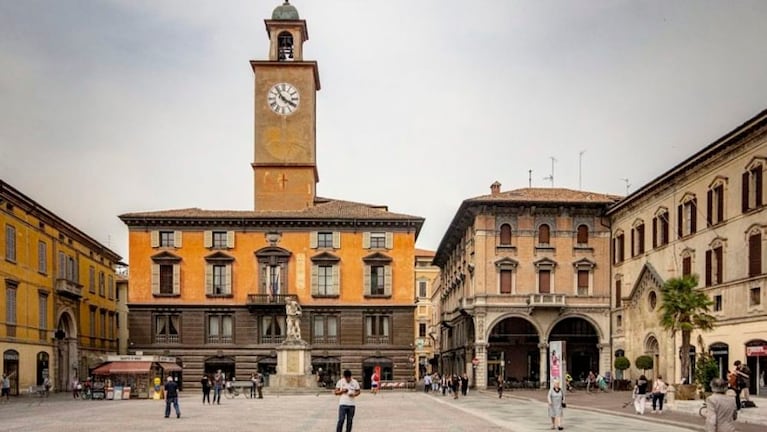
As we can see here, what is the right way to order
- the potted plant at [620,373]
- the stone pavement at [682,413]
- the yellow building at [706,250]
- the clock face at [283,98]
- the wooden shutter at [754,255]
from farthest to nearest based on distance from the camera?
the clock face at [283,98] → the potted plant at [620,373] → the yellow building at [706,250] → the wooden shutter at [754,255] → the stone pavement at [682,413]

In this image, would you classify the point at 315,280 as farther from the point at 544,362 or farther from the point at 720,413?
the point at 720,413

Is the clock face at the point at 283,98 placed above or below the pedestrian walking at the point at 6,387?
above

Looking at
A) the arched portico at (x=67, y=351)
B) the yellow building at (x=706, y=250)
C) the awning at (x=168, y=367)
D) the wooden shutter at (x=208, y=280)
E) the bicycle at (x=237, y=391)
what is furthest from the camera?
the wooden shutter at (x=208, y=280)

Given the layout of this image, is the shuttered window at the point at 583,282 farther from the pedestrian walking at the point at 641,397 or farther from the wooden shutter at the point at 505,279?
the pedestrian walking at the point at 641,397

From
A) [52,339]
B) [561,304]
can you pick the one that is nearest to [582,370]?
[561,304]

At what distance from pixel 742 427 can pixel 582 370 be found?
4022 cm

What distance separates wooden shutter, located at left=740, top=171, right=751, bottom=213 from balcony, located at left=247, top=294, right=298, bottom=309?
111 ft

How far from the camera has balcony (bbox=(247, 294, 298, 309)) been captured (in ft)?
225

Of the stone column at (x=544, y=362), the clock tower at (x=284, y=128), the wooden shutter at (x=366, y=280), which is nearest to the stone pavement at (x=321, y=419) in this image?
the stone column at (x=544, y=362)

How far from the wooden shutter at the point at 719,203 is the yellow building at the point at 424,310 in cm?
7260

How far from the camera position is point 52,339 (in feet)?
202

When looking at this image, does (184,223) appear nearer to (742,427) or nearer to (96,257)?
(96,257)

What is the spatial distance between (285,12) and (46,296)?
32.8 meters

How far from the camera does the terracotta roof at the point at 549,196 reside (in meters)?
64.5
